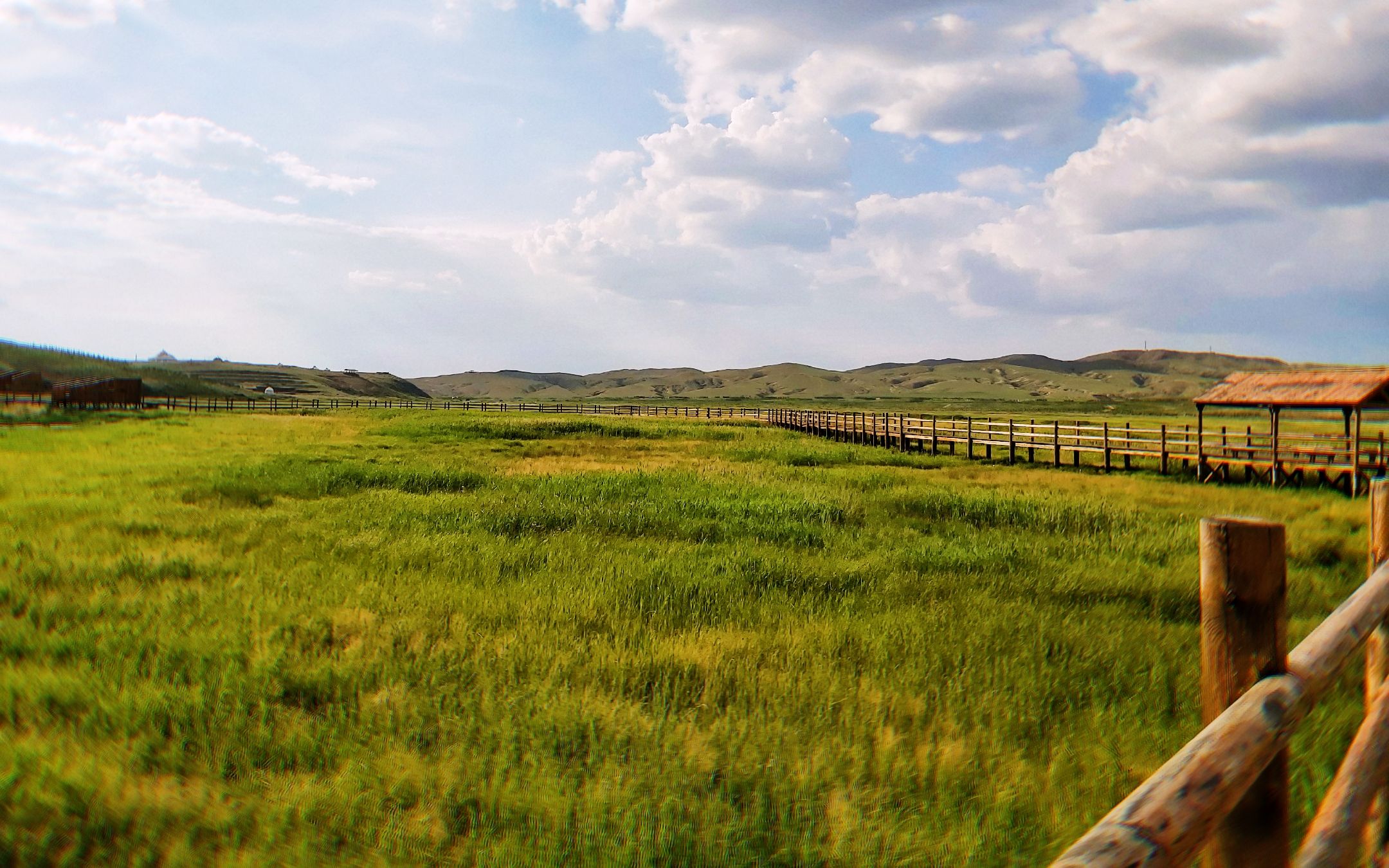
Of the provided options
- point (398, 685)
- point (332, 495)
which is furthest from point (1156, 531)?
point (332, 495)

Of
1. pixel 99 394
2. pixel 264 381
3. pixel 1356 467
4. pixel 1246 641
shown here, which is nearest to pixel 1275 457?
pixel 1356 467

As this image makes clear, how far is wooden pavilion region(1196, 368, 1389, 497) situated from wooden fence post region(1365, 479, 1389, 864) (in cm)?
1944

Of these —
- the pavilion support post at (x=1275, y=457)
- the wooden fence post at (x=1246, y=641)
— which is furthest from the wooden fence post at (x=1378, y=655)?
the pavilion support post at (x=1275, y=457)

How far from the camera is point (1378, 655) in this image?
455cm

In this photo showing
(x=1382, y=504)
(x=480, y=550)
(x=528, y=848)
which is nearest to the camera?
(x=528, y=848)

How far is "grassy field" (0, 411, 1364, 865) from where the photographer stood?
13.0 ft

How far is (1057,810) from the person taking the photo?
4230 mm

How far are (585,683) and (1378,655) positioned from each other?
4934 millimetres

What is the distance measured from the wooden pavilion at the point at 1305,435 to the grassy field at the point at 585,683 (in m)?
11.4

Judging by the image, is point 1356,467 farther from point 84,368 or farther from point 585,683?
point 84,368

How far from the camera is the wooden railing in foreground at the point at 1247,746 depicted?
6.56ft

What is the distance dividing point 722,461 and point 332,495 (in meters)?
13.4

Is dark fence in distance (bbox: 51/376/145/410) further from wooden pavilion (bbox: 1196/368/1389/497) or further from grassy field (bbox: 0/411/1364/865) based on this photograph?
wooden pavilion (bbox: 1196/368/1389/497)

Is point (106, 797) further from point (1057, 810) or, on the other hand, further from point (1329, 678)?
point (1329, 678)
